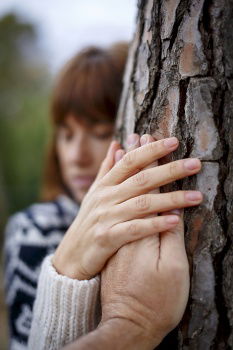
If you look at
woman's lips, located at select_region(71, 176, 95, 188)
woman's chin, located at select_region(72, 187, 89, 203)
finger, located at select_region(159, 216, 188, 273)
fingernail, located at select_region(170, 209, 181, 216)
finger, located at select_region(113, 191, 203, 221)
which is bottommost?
woman's chin, located at select_region(72, 187, 89, 203)

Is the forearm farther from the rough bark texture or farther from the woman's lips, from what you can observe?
the woman's lips

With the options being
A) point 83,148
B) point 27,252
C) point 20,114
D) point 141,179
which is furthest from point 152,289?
point 20,114

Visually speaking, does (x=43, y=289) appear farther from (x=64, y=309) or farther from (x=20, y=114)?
(x=20, y=114)

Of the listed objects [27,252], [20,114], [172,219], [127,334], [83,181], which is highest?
[20,114]

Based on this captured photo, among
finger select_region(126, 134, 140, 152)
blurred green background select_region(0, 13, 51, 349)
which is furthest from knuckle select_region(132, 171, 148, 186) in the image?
blurred green background select_region(0, 13, 51, 349)

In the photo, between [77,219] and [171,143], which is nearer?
[171,143]

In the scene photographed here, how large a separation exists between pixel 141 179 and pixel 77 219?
9.7 inches

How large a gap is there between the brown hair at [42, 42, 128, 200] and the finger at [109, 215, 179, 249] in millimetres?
1097

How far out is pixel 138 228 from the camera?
2.66 feet

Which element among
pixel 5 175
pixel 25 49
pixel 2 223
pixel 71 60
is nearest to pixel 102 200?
pixel 71 60

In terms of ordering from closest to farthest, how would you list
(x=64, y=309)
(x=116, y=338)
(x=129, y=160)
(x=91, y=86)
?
(x=116, y=338) → (x=129, y=160) → (x=64, y=309) → (x=91, y=86)

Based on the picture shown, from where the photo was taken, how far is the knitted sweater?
3.15ft

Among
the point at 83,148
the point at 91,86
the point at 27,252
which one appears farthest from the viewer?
the point at 91,86

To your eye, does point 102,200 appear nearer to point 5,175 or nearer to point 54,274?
point 54,274
